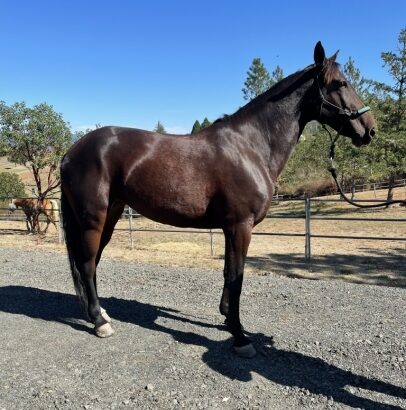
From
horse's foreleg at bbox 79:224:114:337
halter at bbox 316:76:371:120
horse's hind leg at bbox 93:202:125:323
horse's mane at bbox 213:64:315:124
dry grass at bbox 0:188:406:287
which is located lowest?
dry grass at bbox 0:188:406:287

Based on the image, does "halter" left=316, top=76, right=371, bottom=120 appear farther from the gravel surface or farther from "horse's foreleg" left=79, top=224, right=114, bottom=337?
"horse's foreleg" left=79, top=224, right=114, bottom=337

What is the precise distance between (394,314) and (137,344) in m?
2.80

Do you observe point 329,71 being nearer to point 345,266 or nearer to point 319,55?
point 319,55

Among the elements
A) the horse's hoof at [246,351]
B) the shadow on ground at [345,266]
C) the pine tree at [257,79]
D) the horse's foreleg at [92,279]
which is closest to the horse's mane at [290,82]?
the horse's foreleg at [92,279]

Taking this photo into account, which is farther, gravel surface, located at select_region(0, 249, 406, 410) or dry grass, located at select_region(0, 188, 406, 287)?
dry grass, located at select_region(0, 188, 406, 287)

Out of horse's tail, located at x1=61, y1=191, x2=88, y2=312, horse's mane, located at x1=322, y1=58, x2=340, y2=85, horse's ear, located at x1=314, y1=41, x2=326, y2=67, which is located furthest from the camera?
horse's tail, located at x1=61, y1=191, x2=88, y2=312

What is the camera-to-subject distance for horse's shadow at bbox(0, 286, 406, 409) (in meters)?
2.80

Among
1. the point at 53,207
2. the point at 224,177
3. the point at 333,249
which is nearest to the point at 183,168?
the point at 224,177

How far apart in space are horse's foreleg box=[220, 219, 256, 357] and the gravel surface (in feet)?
0.40

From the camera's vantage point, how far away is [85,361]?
10.6 feet

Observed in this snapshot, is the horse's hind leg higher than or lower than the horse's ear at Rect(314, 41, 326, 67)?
lower

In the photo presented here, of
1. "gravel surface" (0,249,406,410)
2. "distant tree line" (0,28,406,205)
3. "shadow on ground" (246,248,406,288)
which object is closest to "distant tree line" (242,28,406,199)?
"distant tree line" (0,28,406,205)

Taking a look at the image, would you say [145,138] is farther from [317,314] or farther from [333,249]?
[333,249]

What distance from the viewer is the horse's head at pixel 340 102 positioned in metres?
3.40
